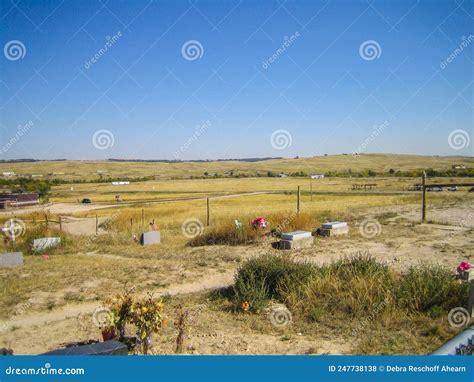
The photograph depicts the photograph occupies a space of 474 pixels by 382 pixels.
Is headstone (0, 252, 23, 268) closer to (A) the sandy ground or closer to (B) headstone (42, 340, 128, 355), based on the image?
(A) the sandy ground

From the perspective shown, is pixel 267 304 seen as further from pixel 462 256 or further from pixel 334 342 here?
pixel 462 256

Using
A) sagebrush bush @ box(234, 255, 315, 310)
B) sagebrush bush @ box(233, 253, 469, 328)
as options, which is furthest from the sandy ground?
sagebrush bush @ box(233, 253, 469, 328)

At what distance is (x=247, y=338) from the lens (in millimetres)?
6027

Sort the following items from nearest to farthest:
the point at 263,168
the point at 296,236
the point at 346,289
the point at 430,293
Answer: the point at 430,293 → the point at 346,289 → the point at 296,236 → the point at 263,168

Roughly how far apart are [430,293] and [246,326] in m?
2.90

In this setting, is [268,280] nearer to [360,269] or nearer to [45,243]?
[360,269]

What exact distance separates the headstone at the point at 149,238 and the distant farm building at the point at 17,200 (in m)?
37.7

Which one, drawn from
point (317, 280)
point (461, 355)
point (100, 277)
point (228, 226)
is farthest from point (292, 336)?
point (228, 226)

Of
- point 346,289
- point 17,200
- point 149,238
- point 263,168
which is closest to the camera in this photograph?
point 346,289

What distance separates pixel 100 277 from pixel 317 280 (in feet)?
16.3

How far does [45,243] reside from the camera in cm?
1441

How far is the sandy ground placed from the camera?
5773mm

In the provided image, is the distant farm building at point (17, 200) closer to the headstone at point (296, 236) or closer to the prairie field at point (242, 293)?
the prairie field at point (242, 293)

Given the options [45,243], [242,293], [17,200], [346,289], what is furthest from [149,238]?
[17,200]
